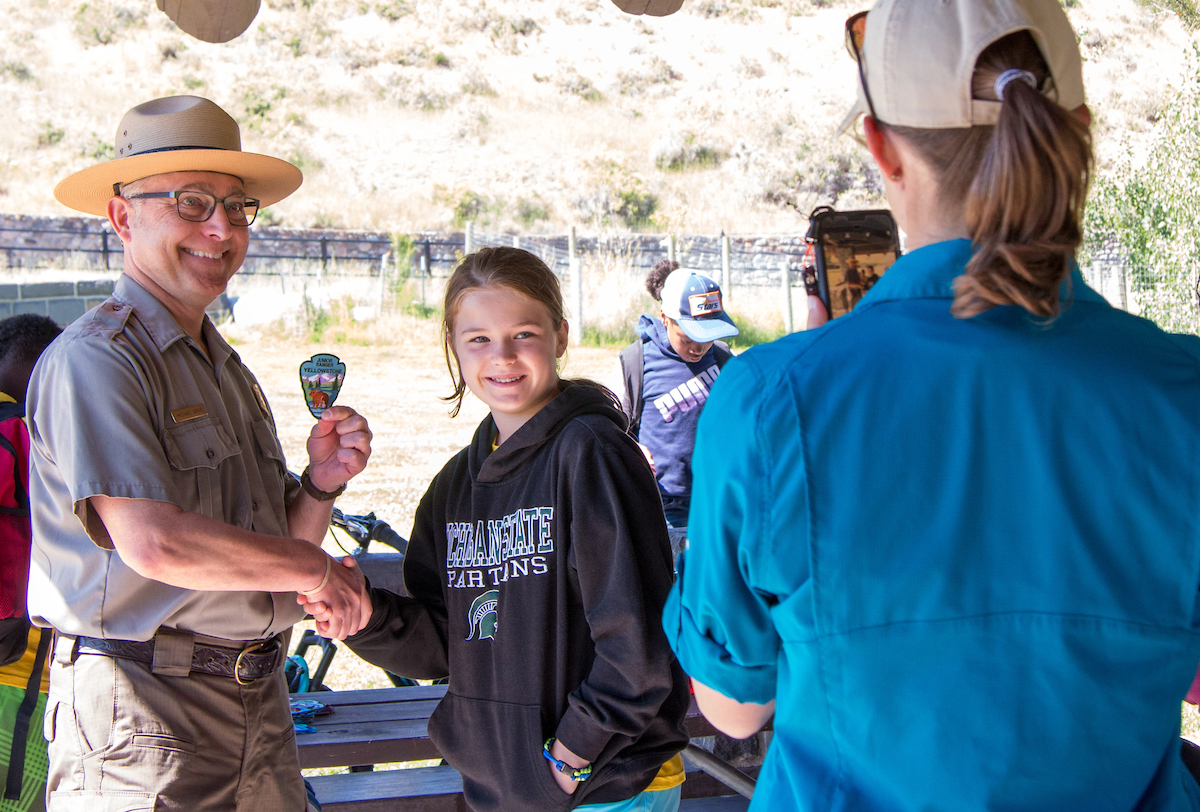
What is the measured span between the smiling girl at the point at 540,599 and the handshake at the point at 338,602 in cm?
6

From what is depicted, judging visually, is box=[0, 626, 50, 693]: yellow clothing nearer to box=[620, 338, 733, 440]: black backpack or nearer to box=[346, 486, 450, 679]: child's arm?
box=[346, 486, 450, 679]: child's arm

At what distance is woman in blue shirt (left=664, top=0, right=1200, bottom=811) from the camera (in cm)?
101

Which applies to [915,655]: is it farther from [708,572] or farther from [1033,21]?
[1033,21]

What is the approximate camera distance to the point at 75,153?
2956 cm

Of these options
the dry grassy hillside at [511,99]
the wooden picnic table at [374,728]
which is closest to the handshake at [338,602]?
the wooden picnic table at [374,728]

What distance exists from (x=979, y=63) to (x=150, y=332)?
1762 millimetres

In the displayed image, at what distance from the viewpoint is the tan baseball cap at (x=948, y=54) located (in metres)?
1.06

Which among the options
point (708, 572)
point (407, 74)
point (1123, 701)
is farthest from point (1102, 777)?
point (407, 74)

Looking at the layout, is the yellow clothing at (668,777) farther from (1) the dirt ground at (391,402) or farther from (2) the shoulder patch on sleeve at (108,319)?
(1) the dirt ground at (391,402)

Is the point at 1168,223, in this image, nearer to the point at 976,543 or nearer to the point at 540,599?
the point at 540,599

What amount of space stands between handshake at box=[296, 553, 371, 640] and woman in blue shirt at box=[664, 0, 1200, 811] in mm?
1228

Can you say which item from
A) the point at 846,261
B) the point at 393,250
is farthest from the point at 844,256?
the point at 393,250

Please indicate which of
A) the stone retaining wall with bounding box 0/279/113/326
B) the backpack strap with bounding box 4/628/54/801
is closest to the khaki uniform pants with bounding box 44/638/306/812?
the backpack strap with bounding box 4/628/54/801

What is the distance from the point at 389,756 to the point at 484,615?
1368 millimetres
